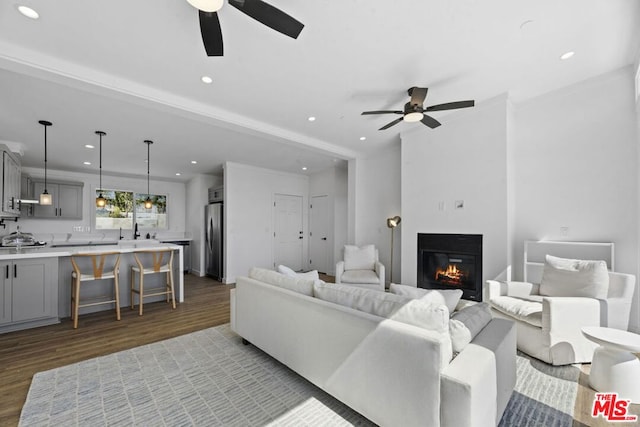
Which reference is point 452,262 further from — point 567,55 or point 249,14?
point 249,14

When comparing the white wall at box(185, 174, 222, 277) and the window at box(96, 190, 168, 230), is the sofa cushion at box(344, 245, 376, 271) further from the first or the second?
the window at box(96, 190, 168, 230)

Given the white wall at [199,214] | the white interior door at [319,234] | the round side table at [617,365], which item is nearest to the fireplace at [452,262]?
the round side table at [617,365]

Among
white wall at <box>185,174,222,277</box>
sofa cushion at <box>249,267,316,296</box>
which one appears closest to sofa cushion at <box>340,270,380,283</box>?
sofa cushion at <box>249,267,316,296</box>

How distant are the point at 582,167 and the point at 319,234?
5155 millimetres

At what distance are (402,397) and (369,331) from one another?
1.14 feet

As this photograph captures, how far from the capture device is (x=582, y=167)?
311 cm

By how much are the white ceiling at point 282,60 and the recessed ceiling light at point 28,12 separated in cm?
4

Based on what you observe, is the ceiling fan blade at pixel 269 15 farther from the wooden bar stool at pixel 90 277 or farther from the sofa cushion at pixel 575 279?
the wooden bar stool at pixel 90 277

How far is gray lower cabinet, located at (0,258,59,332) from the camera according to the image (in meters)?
3.12

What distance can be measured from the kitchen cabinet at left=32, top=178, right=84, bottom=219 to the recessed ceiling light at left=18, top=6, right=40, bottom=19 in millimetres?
5797

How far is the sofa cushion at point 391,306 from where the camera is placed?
1.42m

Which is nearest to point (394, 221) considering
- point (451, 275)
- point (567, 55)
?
point (451, 275)

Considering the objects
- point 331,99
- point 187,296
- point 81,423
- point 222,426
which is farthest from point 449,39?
point 187,296

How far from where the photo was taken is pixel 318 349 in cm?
187
